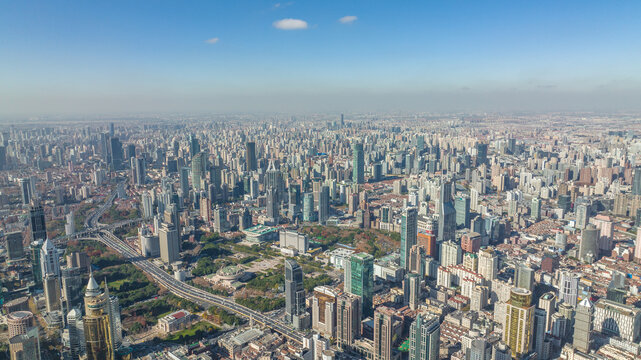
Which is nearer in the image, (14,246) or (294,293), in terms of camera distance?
(294,293)

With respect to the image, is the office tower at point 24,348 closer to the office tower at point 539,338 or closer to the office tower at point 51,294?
the office tower at point 51,294

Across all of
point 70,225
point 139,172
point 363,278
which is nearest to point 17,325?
point 363,278

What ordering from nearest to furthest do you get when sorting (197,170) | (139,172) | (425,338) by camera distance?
(425,338) → (197,170) → (139,172)

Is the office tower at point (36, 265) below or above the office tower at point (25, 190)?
below

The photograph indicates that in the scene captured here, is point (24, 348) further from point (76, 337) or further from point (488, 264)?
point (488, 264)

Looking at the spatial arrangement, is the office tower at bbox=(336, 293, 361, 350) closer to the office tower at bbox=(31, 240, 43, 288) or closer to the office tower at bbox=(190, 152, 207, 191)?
the office tower at bbox=(31, 240, 43, 288)

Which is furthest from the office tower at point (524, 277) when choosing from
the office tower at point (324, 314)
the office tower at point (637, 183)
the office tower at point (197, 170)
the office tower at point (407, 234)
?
the office tower at point (197, 170)
